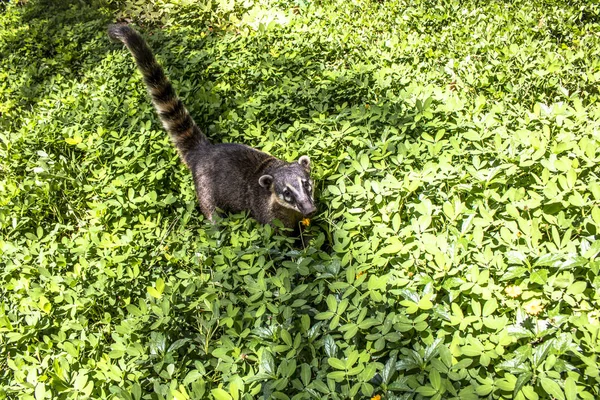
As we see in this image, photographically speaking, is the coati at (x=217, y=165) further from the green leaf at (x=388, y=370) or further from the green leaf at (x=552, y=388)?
the green leaf at (x=552, y=388)

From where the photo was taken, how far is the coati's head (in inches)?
149

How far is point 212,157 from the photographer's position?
452 centimetres

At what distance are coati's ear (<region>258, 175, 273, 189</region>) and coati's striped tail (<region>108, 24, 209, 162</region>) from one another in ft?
3.33

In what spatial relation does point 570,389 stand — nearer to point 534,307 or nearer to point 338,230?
point 534,307

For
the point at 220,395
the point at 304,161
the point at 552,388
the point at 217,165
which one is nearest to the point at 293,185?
the point at 304,161

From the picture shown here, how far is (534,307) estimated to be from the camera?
2297mm

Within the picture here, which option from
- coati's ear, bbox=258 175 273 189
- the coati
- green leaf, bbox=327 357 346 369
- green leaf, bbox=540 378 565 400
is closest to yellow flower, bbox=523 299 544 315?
green leaf, bbox=540 378 565 400

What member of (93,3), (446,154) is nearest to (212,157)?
(446,154)

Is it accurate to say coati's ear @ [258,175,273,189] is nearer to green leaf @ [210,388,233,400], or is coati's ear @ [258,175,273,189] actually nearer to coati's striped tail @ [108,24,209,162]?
coati's striped tail @ [108,24,209,162]

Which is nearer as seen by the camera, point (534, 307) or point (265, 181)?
point (534, 307)

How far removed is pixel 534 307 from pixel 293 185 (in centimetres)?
206

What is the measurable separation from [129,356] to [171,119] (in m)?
2.65

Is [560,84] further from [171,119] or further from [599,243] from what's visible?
[171,119]

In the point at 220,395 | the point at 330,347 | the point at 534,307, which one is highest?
the point at 220,395
